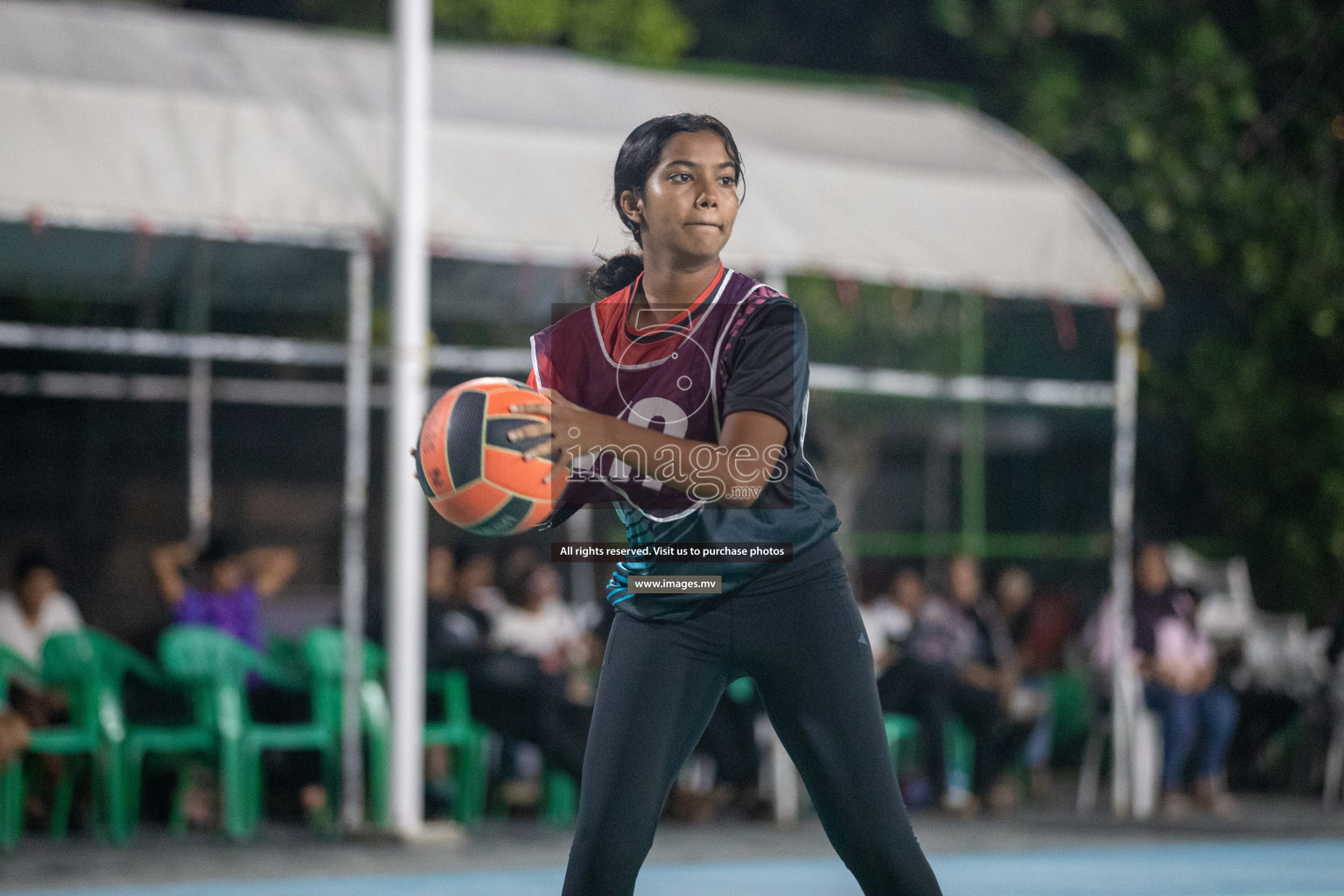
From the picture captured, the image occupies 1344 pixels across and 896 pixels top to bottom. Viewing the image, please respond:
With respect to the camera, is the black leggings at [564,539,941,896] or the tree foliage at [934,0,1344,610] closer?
the black leggings at [564,539,941,896]

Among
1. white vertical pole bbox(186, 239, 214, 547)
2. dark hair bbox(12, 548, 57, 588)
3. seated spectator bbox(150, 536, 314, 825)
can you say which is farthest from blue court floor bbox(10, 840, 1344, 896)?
white vertical pole bbox(186, 239, 214, 547)

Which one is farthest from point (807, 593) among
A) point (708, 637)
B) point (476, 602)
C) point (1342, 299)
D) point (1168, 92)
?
point (1168, 92)

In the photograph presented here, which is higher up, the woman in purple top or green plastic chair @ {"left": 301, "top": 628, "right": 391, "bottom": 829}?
the woman in purple top

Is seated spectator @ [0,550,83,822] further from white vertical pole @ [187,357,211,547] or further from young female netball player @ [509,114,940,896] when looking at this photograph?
young female netball player @ [509,114,940,896]

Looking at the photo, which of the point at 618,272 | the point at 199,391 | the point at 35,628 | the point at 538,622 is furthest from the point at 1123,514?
the point at 618,272

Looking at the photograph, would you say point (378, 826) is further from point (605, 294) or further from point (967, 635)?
point (605, 294)

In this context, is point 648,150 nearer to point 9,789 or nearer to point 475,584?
point 9,789

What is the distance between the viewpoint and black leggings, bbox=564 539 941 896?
3.09m

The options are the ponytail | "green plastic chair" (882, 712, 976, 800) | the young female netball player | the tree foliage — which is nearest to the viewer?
the young female netball player

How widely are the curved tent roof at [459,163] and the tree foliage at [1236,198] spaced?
10.2ft

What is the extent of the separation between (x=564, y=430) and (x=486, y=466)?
24 centimetres

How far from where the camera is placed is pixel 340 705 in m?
8.27

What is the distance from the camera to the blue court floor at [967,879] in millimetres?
6660

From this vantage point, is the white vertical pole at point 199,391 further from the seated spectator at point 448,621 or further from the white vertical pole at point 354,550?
the white vertical pole at point 354,550
